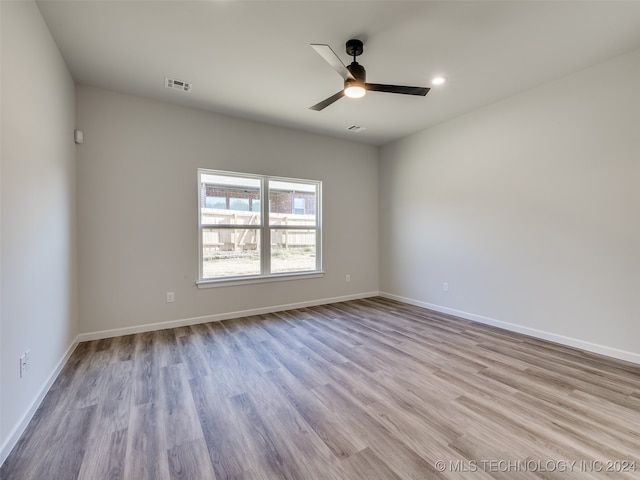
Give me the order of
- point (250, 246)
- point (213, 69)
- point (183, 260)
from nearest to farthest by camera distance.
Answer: point (213, 69), point (183, 260), point (250, 246)

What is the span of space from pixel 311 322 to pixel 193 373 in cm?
175

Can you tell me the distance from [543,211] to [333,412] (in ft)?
10.5

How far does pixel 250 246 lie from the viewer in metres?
4.37

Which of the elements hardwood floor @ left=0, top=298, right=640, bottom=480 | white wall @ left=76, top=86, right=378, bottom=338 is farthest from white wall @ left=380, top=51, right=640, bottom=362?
white wall @ left=76, top=86, right=378, bottom=338

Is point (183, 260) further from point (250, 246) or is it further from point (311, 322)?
point (311, 322)

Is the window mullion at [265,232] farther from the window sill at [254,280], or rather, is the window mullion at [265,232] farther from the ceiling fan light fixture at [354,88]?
the ceiling fan light fixture at [354,88]

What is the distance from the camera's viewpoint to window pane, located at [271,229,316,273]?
458 centimetres

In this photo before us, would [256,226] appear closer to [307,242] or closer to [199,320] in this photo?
[307,242]

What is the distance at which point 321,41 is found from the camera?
8.13 ft

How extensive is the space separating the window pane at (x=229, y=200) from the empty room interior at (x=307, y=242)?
32mm

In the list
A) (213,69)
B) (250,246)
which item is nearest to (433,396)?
Result: (250,246)

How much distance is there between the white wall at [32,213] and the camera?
5.37ft

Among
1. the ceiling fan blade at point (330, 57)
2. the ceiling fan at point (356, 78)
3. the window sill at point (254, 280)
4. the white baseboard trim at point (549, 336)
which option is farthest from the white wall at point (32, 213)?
the white baseboard trim at point (549, 336)

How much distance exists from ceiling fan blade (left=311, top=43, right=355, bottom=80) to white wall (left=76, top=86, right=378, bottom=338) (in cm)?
232
